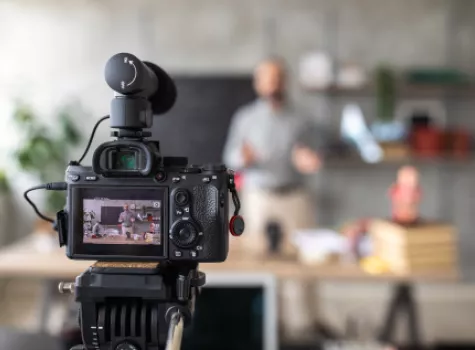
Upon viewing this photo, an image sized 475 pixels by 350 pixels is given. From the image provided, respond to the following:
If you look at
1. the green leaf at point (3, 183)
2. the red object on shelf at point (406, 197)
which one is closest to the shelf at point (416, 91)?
the red object on shelf at point (406, 197)

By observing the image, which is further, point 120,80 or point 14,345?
point 14,345

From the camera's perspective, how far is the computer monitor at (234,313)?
6.98ft

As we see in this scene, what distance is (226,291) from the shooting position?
7.29 feet

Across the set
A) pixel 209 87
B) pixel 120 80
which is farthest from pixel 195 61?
pixel 120 80

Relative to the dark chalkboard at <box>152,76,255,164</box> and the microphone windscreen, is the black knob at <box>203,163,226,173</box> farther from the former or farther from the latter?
the dark chalkboard at <box>152,76,255,164</box>

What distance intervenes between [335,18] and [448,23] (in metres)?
0.84

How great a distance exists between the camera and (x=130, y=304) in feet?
2.98

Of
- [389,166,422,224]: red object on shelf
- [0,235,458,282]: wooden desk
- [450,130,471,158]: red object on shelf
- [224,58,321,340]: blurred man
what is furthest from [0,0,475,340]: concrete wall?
[389,166,422,224]: red object on shelf

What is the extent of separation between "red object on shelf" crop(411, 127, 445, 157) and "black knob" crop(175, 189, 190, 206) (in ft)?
11.4

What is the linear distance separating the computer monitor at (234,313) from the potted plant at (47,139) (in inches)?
68.4

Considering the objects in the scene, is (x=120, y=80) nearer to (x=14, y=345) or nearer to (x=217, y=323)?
(x=14, y=345)

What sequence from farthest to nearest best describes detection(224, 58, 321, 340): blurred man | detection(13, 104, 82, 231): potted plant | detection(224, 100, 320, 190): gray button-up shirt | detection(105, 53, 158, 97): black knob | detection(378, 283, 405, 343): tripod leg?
detection(13, 104, 82, 231): potted plant < detection(224, 100, 320, 190): gray button-up shirt < detection(224, 58, 321, 340): blurred man < detection(378, 283, 405, 343): tripod leg < detection(105, 53, 158, 97): black knob

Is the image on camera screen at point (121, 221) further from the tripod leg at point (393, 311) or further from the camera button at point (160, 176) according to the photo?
the tripod leg at point (393, 311)

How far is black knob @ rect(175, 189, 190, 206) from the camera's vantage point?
0.88 metres
